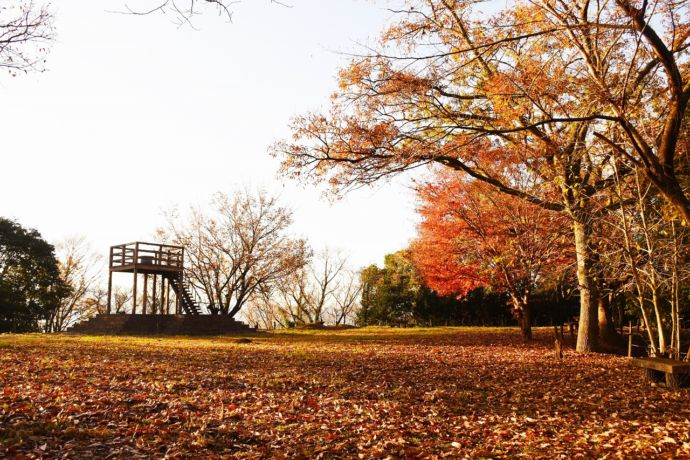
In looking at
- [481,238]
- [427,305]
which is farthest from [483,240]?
[427,305]

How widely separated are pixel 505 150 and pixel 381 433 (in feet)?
34.3

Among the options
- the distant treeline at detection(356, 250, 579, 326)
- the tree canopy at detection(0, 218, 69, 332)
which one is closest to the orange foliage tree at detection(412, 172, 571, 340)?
the distant treeline at detection(356, 250, 579, 326)

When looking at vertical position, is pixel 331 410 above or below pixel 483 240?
below

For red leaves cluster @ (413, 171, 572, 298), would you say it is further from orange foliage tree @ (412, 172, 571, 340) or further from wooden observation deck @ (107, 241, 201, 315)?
wooden observation deck @ (107, 241, 201, 315)

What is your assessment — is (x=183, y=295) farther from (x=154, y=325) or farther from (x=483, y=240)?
(x=483, y=240)

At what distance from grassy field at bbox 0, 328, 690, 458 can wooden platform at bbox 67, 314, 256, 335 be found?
13684 millimetres

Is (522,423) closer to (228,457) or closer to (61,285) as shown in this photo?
(228,457)

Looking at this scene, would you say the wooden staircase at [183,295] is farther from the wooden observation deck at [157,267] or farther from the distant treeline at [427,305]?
the distant treeline at [427,305]

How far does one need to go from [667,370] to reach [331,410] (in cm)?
521

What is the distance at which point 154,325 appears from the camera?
26359mm

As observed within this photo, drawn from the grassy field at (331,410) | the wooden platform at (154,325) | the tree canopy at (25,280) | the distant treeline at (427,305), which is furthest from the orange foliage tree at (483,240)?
the tree canopy at (25,280)

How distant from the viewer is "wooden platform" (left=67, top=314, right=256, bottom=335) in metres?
25.4

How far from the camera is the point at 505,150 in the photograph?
14.9 metres

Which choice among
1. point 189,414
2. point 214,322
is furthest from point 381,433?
point 214,322
